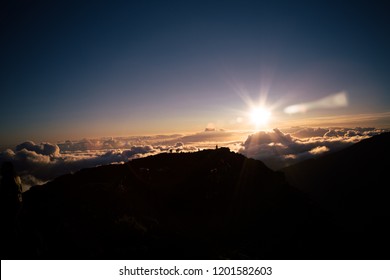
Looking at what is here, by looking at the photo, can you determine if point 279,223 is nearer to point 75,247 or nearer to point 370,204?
point 75,247

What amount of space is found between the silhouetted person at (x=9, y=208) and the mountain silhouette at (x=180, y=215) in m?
1.11

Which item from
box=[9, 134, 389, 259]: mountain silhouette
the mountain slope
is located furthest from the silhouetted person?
the mountain slope

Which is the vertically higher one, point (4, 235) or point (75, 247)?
point (4, 235)

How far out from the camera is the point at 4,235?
1065 inches

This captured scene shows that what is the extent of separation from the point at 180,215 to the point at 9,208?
5576cm

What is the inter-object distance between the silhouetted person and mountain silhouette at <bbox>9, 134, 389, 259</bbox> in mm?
1106

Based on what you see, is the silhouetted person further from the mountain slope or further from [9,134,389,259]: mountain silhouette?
the mountain slope

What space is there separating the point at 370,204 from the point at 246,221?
163m

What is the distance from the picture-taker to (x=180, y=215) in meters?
79.7

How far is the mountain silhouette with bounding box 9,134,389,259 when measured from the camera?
38.2 metres

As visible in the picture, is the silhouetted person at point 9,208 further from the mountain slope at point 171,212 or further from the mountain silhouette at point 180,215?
the mountain slope at point 171,212
